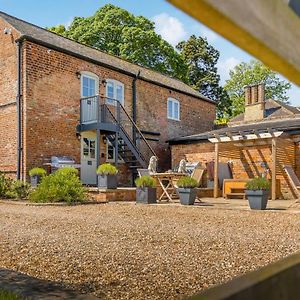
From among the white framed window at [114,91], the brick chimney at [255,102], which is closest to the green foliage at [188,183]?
the white framed window at [114,91]

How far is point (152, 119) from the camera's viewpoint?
19.1 m

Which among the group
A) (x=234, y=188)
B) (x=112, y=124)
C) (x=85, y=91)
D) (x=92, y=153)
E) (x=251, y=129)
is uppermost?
(x=85, y=91)

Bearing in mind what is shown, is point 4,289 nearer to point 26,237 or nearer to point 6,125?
point 26,237

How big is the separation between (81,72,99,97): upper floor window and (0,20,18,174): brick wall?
2865 millimetres

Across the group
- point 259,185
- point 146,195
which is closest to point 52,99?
point 146,195

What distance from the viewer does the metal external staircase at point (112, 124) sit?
1520 centimetres

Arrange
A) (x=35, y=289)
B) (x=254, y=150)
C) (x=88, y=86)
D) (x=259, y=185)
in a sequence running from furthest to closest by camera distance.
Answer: (x=88, y=86) < (x=254, y=150) < (x=259, y=185) < (x=35, y=289)

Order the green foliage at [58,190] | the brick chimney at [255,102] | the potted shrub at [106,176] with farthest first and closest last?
the brick chimney at [255,102] < the potted shrub at [106,176] < the green foliage at [58,190]

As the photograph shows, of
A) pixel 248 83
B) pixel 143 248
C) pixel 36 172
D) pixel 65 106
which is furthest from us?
pixel 248 83

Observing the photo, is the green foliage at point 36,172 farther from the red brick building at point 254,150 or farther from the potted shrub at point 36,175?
the red brick building at point 254,150

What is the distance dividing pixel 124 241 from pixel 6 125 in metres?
10.9

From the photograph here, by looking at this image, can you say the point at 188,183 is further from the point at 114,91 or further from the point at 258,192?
the point at 114,91

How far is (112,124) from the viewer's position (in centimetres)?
1534

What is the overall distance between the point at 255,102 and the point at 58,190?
1953 cm
